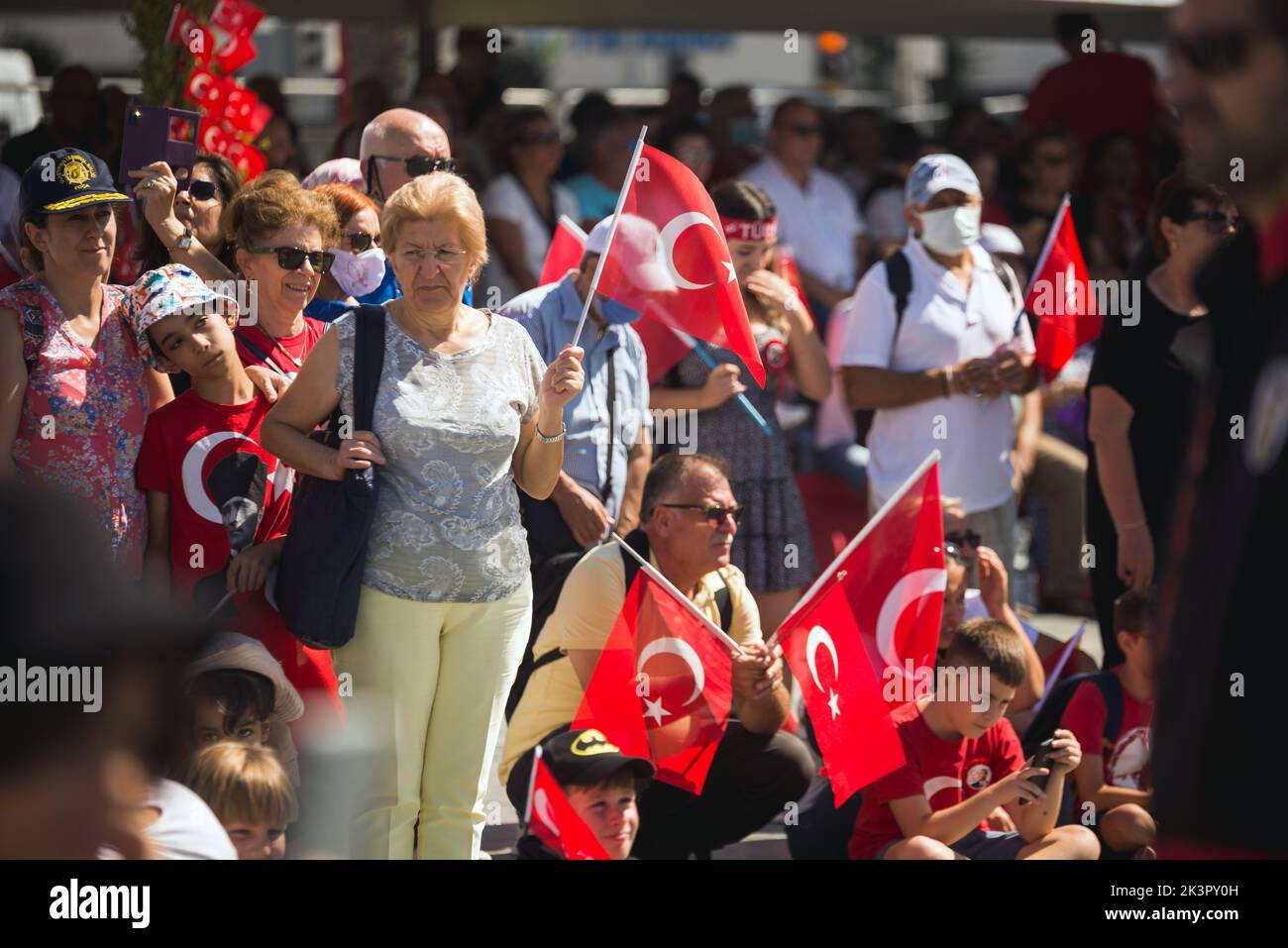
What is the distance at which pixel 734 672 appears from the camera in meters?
4.79

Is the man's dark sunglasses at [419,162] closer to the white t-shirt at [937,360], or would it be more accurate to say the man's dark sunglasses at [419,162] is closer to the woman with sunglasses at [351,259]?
the woman with sunglasses at [351,259]

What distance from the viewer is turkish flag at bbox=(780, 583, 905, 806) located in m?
4.52

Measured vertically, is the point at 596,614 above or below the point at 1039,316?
below

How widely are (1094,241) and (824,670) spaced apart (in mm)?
4893

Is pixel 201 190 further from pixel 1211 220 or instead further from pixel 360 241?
pixel 1211 220

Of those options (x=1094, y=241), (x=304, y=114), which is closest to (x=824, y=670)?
(x=1094, y=241)

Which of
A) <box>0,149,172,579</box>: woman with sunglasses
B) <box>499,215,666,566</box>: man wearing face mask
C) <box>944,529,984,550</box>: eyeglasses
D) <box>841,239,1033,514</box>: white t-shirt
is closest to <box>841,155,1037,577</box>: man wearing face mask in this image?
<box>841,239,1033,514</box>: white t-shirt

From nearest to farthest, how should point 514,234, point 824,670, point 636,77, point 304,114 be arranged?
1. point 824,670
2. point 514,234
3. point 304,114
4. point 636,77

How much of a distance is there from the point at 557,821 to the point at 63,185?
6.13 ft

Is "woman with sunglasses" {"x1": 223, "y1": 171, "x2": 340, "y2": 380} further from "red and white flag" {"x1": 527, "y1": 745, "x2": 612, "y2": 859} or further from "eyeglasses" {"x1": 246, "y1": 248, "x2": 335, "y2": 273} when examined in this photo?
"red and white flag" {"x1": 527, "y1": 745, "x2": 612, "y2": 859}

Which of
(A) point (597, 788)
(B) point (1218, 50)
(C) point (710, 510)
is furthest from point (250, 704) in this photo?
(B) point (1218, 50)

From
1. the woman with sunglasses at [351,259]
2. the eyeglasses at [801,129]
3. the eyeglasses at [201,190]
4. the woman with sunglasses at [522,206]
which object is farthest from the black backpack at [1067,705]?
the eyeglasses at [801,129]
